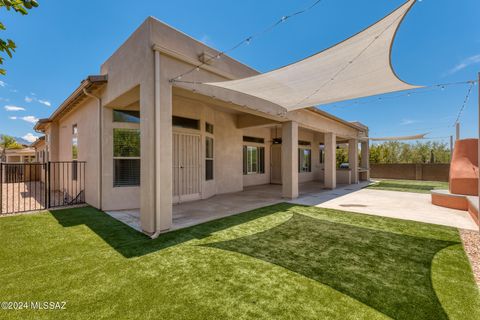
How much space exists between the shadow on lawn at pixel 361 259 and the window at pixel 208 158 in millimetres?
4694

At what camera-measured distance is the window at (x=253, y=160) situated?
1264cm

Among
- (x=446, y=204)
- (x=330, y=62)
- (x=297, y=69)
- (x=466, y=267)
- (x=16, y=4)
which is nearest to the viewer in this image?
(x=16, y=4)

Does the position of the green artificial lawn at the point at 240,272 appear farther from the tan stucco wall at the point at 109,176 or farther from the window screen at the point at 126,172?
the window screen at the point at 126,172

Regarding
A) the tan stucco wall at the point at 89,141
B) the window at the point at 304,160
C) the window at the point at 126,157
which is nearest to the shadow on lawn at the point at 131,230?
the tan stucco wall at the point at 89,141

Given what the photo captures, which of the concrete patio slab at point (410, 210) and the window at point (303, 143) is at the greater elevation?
the window at point (303, 143)

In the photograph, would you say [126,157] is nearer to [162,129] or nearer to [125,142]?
[125,142]

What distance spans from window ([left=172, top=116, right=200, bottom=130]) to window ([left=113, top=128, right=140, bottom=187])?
1350 mm

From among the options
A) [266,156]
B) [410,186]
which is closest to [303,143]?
[266,156]

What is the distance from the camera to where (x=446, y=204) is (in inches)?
299

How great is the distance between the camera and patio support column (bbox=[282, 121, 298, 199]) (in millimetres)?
8961

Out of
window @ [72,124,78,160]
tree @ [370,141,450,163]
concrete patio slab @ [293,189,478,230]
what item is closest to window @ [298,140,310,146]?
concrete patio slab @ [293,189,478,230]

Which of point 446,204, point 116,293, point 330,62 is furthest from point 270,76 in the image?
point 446,204

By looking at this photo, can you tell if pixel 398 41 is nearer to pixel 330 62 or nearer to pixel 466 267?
pixel 330 62

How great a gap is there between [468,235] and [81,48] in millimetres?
14811
